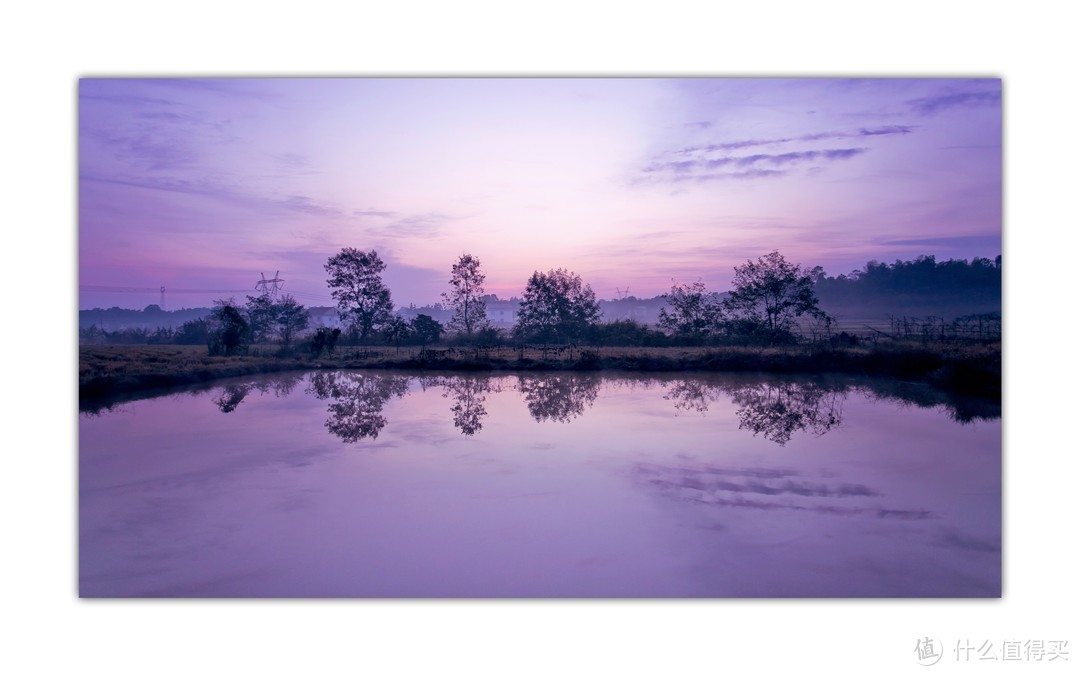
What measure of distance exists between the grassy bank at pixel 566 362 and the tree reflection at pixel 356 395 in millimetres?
121

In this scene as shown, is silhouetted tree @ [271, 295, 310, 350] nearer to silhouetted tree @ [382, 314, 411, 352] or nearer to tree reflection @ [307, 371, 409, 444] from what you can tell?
tree reflection @ [307, 371, 409, 444]

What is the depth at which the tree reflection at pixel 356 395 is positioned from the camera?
4.70 m

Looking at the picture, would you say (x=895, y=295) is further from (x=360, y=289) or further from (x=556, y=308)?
(x=360, y=289)

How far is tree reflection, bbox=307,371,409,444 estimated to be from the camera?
4.70m

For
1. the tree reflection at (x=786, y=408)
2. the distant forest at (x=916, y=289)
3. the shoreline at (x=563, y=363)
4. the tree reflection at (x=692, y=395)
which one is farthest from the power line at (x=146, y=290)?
the distant forest at (x=916, y=289)

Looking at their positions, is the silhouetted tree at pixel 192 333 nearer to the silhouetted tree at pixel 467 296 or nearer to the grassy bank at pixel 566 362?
the grassy bank at pixel 566 362

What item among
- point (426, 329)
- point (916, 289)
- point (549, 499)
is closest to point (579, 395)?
point (426, 329)

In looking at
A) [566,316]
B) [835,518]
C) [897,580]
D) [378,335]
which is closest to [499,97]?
[566,316]

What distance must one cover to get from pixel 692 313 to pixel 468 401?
6.69ft

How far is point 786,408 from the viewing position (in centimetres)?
465

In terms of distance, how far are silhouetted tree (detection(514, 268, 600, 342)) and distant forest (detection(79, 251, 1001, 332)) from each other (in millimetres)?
1681

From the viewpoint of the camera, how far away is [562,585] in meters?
2.81
